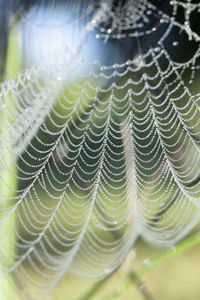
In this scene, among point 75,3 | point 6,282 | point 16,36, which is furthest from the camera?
point 75,3

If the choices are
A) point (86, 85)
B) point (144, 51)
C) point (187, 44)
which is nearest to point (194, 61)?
point (187, 44)

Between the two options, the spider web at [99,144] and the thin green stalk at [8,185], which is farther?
the spider web at [99,144]

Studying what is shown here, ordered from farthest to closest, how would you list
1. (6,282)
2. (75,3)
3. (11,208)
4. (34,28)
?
(75,3)
(34,28)
(11,208)
(6,282)

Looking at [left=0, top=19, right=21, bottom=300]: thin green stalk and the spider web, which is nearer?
[left=0, top=19, right=21, bottom=300]: thin green stalk

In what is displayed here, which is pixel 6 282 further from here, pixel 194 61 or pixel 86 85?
pixel 194 61

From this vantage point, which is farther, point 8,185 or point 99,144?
point 99,144
